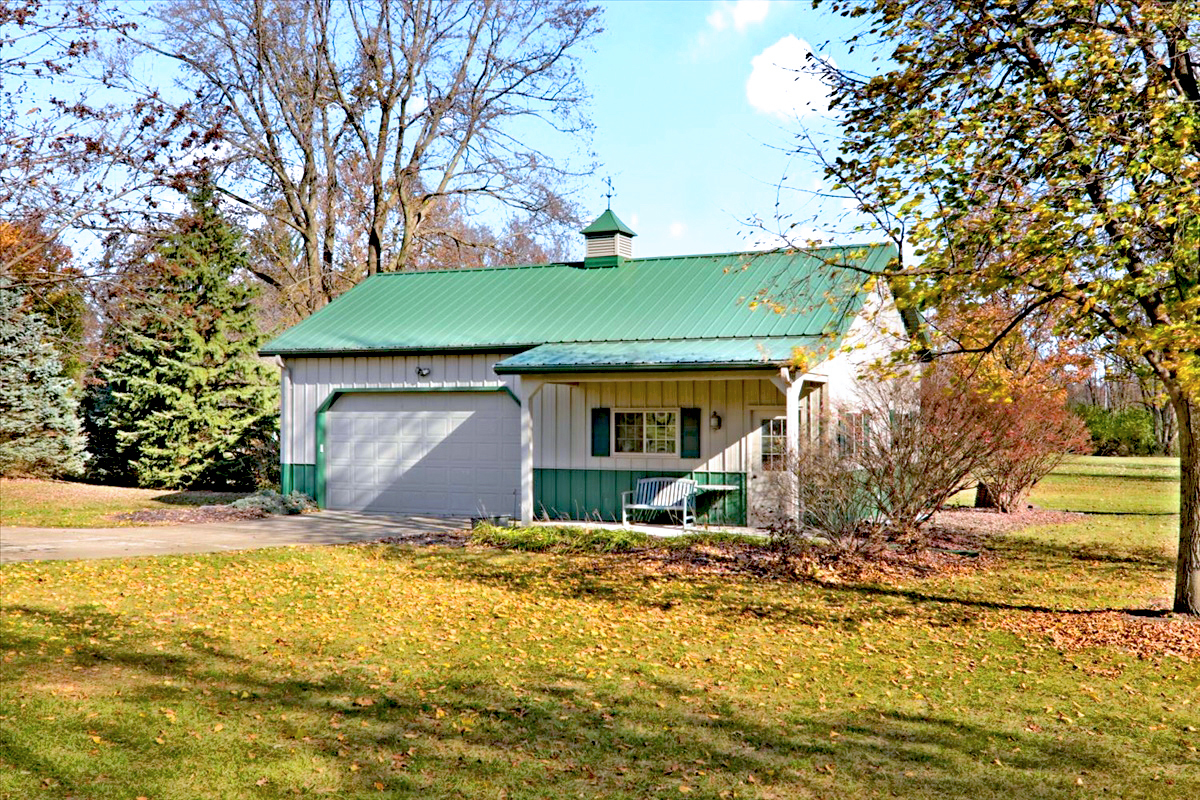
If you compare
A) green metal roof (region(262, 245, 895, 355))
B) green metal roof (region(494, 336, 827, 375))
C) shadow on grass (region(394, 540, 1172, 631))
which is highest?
green metal roof (region(262, 245, 895, 355))

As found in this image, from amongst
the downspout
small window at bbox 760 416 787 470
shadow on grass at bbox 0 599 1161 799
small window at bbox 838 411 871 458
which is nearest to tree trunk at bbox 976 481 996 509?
small window at bbox 760 416 787 470

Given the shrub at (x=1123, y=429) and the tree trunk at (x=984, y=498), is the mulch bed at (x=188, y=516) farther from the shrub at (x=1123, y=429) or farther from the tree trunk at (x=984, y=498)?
the shrub at (x=1123, y=429)

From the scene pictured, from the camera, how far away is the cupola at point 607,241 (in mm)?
19484

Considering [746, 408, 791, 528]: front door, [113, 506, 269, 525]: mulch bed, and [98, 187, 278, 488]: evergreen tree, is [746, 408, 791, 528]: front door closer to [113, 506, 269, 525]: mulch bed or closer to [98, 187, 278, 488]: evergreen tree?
[113, 506, 269, 525]: mulch bed

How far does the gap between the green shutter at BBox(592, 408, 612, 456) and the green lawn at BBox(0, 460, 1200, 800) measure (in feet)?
15.6

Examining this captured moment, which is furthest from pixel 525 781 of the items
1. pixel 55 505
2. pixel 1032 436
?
pixel 55 505

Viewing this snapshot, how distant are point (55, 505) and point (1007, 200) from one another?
1839 centimetres

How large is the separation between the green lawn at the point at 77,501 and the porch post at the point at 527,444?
22.2 feet

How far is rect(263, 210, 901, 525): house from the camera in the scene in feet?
50.6

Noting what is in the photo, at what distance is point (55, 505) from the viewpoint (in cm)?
1989

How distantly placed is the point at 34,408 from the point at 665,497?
56.7ft

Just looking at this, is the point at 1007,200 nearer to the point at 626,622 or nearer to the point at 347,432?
the point at 626,622

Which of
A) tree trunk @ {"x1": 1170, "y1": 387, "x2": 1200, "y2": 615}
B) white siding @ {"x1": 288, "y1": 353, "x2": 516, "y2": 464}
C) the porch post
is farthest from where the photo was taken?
white siding @ {"x1": 288, "y1": 353, "x2": 516, "y2": 464}

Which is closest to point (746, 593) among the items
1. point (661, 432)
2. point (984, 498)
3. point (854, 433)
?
point (854, 433)
